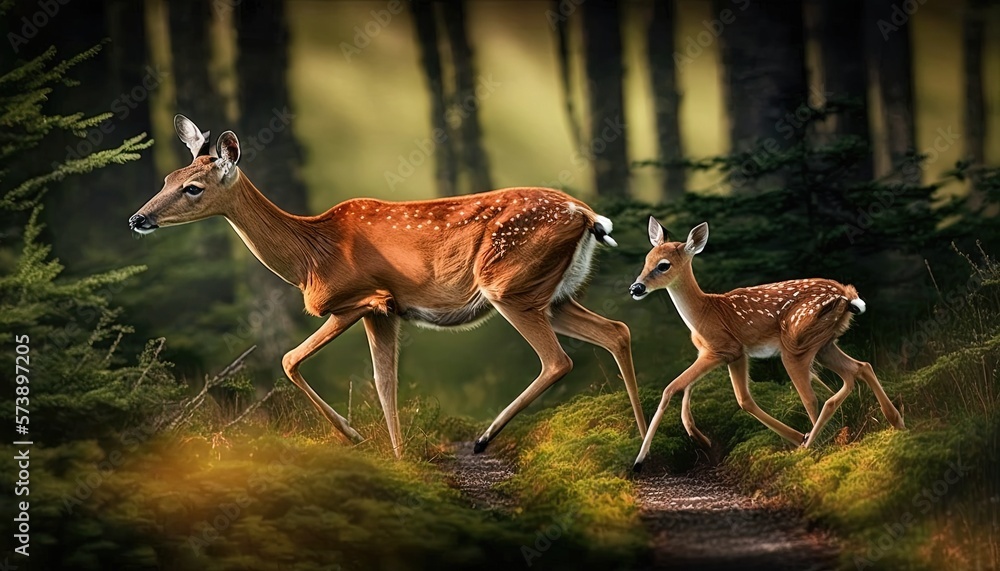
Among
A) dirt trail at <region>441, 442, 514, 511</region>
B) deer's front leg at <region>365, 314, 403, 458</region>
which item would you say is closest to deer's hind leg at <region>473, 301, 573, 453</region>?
dirt trail at <region>441, 442, 514, 511</region>

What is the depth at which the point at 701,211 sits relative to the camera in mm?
10820

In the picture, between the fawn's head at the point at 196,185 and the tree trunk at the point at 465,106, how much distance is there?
131 inches

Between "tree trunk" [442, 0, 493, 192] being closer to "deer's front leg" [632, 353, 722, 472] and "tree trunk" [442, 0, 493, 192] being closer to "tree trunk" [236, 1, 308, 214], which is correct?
"tree trunk" [236, 1, 308, 214]

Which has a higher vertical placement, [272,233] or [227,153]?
[227,153]

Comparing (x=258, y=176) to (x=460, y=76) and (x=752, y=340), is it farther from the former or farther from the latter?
(x=752, y=340)
